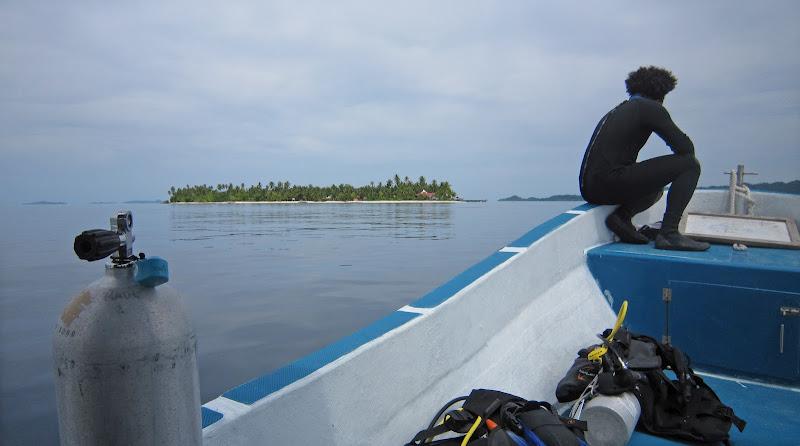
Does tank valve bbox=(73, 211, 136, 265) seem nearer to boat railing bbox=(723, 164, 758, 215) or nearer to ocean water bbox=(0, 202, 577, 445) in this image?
ocean water bbox=(0, 202, 577, 445)

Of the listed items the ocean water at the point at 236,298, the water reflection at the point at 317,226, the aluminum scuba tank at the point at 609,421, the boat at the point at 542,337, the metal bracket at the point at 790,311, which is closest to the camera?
the boat at the point at 542,337

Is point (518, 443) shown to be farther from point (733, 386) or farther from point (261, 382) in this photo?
point (733, 386)

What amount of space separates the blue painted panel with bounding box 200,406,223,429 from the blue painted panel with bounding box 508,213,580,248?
203 centimetres

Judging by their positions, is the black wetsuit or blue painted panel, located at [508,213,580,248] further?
→ the black wetsuit

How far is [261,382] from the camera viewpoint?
4.34ft

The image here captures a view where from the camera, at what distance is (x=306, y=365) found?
1.43m

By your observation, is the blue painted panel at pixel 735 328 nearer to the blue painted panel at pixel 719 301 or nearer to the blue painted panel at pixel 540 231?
the blue painted panel at pixel 719 301

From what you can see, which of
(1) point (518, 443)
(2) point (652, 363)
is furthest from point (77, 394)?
(2) point (652, 363)

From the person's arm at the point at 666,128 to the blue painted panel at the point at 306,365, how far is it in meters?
2.61

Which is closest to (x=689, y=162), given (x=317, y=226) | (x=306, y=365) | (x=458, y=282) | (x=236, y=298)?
(x=458, y=282)

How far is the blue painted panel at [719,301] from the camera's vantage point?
2578mm

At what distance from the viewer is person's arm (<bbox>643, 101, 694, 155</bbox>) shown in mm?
3451

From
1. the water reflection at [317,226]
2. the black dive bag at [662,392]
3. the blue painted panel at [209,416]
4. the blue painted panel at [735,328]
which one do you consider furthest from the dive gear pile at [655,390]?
the water reflection at [317,226]

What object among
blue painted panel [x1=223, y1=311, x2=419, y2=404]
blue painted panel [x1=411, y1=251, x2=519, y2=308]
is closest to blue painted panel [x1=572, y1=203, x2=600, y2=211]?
blue painted panel [x1=411, y1=251, x2=519, y2=308]
